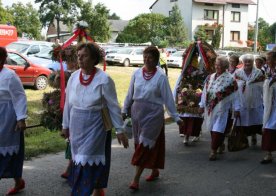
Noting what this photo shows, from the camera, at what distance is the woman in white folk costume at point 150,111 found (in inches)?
222

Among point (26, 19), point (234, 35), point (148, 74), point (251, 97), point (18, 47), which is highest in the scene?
point (26, 19)

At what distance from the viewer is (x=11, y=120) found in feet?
16.4

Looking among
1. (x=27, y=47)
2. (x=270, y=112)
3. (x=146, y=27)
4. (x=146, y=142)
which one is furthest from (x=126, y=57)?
(x=146, y=27)

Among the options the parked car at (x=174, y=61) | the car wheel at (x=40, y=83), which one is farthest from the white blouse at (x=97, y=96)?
the parked car at (x=174, y=61)

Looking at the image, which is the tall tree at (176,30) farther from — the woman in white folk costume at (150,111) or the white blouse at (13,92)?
the white blouse at (13,92)

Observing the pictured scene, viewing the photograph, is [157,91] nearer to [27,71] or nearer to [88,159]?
[88,159]

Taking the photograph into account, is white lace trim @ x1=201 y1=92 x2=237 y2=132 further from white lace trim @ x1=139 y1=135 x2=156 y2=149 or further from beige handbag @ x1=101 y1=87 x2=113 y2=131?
beige handbag @ x1=101 y1=87 x2=113 y2=131

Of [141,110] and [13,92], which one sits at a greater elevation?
[13,92]

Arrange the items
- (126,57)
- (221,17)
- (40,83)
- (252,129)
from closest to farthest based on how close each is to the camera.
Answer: (252,129) < (40,83) < (126,57) < (221,17)

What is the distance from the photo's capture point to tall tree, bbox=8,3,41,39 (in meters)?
56.7

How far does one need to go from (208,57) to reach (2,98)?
445cm

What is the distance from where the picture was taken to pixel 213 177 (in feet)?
20.6

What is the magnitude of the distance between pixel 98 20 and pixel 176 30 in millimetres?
13938

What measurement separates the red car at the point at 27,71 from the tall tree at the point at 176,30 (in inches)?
1712
